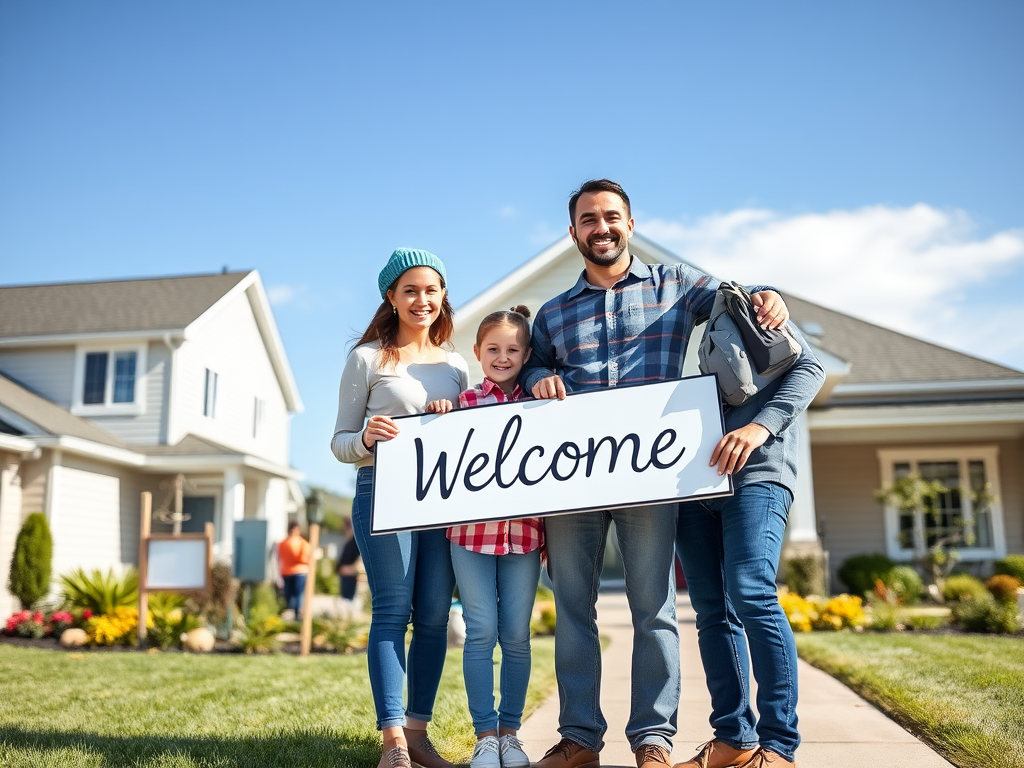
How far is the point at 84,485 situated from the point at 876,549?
14.2m

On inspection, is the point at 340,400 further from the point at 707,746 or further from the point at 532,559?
→ the point at 707,746

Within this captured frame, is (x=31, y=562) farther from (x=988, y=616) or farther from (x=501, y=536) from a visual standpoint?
(x=988, y=616)

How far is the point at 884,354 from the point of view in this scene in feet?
52.6

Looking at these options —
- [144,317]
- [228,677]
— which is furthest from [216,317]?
[228,677]

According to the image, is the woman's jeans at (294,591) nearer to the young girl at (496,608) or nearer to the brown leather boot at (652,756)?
the young girl at (496,608)

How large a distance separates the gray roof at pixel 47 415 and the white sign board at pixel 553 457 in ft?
41.6

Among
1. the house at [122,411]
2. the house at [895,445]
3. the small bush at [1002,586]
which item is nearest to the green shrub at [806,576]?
the house at [895,445]

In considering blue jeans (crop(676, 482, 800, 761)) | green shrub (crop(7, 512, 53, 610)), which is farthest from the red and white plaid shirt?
green shrub (crop(7, 512, 53, 610))

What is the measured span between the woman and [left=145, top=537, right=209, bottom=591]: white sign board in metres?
7.03

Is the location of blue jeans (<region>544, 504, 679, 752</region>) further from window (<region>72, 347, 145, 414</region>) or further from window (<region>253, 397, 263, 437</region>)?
window (<region>253, 397, 263, 437</region>)

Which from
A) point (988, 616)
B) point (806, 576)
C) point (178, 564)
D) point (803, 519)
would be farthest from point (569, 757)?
point (803, 519)

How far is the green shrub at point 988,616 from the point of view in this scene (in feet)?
26.5

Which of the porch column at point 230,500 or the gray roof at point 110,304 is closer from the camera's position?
the porch column at point 230,500

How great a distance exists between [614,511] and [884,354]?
14581 millimetres
